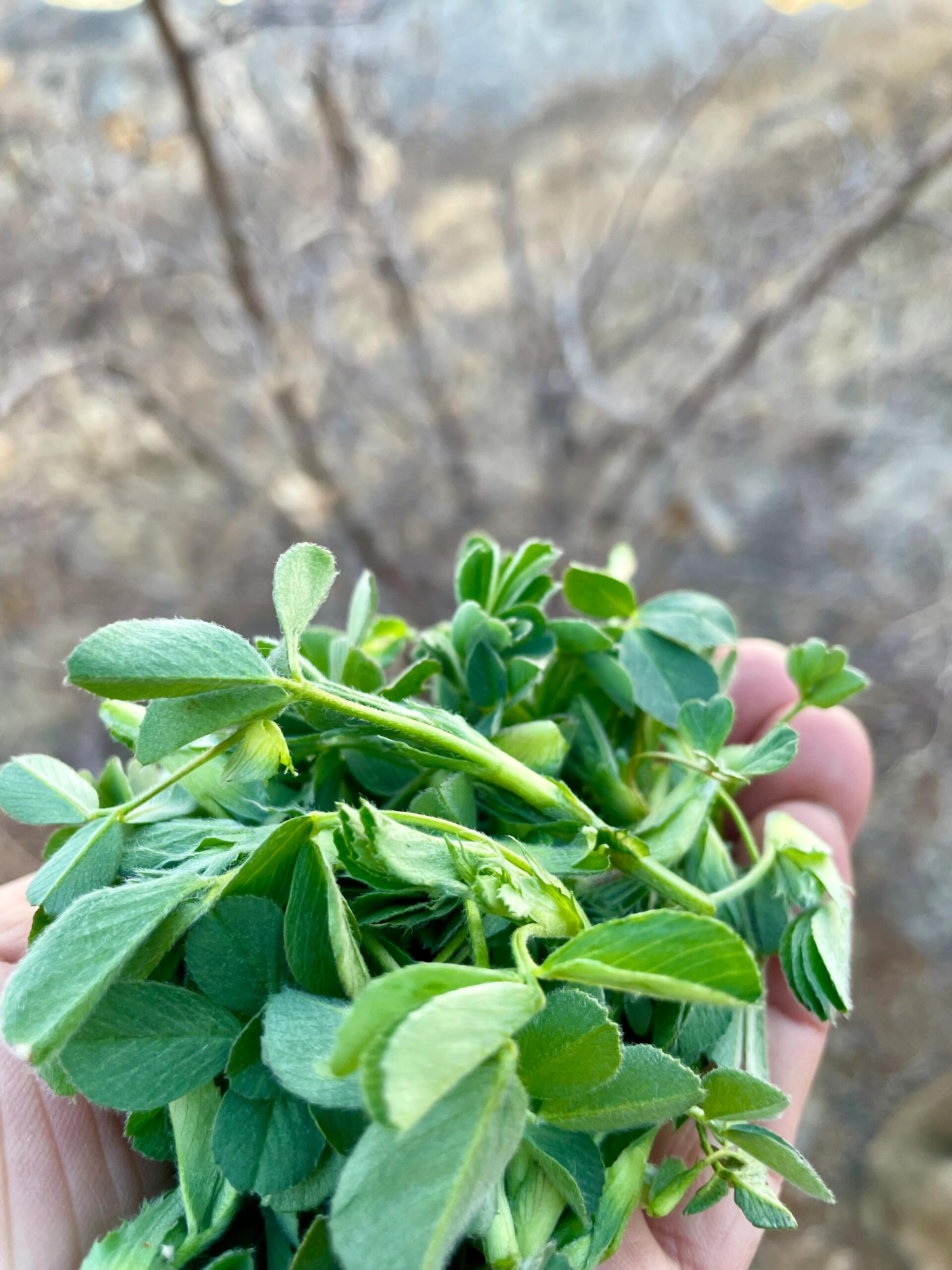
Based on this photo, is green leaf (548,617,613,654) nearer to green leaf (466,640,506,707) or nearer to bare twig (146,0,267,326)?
green leaf (466,640,506,707)

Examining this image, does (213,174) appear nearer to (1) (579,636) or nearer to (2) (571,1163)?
(1) (579,636)

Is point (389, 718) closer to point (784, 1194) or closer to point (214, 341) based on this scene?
point (784, 1194)

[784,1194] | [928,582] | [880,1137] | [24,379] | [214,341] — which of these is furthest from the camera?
[214,341]

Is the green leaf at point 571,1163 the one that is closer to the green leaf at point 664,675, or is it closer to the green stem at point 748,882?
the green stem at point 748,882

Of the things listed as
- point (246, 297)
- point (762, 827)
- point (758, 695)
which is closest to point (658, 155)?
point (246, 297)

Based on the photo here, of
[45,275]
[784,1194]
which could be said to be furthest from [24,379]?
A: [784,1194]

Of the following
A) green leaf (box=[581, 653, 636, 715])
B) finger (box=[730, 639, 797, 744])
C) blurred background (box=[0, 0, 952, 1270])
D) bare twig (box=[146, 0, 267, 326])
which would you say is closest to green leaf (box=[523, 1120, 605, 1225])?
green leaf (box=[581, 653, 636, 715])
